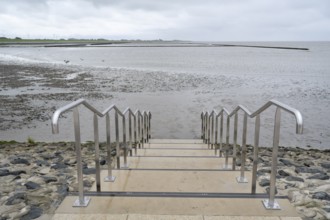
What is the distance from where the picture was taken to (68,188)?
386 cm

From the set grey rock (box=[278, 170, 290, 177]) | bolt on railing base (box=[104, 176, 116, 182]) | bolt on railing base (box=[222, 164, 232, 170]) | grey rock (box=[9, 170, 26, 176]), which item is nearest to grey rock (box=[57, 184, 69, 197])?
bolt on railing base (box=[104, 176, 116, 182])

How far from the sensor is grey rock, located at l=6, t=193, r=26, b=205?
3.38 m

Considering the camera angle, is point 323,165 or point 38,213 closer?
point 38,213

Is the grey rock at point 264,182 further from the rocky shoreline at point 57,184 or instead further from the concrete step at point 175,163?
the concrete step at point 175,163

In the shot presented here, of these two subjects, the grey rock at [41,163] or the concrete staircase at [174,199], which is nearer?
the concrete staircase at [174,199]

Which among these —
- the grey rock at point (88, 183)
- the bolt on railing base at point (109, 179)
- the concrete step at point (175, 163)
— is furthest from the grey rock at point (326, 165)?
the grey rock at point (88, 183)

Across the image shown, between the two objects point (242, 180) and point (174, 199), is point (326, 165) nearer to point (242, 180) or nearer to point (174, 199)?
point (242, 180)

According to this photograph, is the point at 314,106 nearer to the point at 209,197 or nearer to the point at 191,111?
the point at 191,111

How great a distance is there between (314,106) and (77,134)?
50.2ft

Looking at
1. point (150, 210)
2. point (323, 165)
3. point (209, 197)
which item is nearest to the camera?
point (150, 210)

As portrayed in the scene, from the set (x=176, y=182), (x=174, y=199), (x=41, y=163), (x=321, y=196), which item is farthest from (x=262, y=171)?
(x=41, y=163)

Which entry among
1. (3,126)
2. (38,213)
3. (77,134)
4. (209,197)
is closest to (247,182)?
(209,197)

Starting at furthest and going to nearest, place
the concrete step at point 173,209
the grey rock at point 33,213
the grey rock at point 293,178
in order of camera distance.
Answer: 1. the grey rock at point 293,178
2. the grey rock at point 33,213
3. the concrete step at point 173,209

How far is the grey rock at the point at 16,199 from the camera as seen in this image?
338 centimetres
